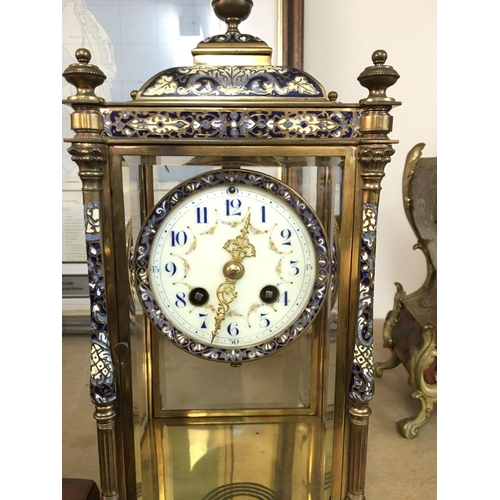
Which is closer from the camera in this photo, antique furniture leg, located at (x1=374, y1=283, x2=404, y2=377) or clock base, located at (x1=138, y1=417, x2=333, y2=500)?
clock base, located at (x1=138, y1=417, x2=333, y2=500)

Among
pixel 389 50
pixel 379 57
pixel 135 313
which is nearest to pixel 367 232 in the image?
pixel 379 57

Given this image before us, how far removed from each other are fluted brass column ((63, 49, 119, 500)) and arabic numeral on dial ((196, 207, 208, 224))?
0.12 metres

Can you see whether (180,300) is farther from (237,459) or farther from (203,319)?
(237,459)

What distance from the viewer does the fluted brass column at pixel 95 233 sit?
0.54 meters

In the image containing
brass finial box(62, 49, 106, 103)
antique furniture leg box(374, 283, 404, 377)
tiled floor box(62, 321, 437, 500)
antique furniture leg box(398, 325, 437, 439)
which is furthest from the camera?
antique furniture leg box(374, 283, 404, 377)

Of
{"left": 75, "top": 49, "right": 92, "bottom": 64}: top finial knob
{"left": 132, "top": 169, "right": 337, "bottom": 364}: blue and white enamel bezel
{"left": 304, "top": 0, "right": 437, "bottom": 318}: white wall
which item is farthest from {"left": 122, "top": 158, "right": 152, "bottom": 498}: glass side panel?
{"left": 304, "top": 0, "right": 437, "bottom": 318}: white wall

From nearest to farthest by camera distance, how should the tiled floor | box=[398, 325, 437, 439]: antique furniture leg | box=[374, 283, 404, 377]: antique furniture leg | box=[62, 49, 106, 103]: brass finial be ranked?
box=[62, 49, 106, 103]: brass finial < the tiled floor < box=[398, 325, 437, 439]: antique furniture leg < box=[374, 283, 404, 377]: antique furniture leg

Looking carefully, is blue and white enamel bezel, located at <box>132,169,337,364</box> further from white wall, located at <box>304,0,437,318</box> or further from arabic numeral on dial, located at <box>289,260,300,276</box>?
white wall, located at <box>304,0,437,318</box>

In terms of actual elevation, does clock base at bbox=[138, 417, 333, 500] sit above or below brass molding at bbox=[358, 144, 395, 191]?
below

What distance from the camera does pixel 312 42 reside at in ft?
3.80

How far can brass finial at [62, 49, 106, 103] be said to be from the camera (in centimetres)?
53

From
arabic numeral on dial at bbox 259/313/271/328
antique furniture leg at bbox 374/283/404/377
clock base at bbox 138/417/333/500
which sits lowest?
clock base at bbox 138/417/333/500

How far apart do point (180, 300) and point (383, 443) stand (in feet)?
1.69

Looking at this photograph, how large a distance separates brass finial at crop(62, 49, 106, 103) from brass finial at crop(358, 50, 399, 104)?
0.32 meters
